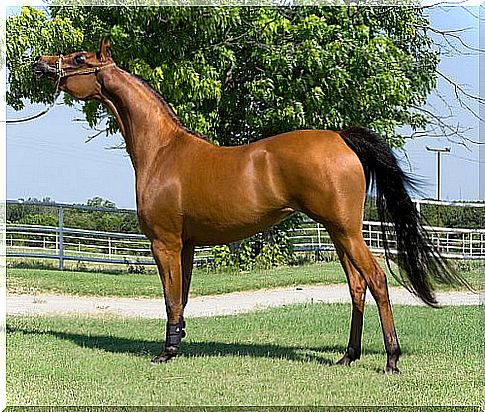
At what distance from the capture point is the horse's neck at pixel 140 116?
238 inches

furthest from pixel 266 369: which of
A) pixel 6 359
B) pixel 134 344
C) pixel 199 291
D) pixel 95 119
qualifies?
pixel 95 119

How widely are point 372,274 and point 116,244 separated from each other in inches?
466

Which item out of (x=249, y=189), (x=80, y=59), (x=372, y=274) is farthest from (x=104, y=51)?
(x=372, y=274)

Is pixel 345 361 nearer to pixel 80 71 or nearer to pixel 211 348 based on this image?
pixel 211 348

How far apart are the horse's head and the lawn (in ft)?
18.6

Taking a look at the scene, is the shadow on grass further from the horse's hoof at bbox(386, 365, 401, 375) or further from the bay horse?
the horse's hoof at bbox(386, 365, 401, 375)

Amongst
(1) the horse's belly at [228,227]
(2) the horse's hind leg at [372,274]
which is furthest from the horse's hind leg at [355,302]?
(1) the horse's belly at [228,227]

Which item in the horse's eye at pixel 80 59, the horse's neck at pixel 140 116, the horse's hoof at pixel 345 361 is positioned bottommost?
the horse's hoof at pixel 345 361

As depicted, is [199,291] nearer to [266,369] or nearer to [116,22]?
[116,22]

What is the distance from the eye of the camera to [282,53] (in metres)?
12.1

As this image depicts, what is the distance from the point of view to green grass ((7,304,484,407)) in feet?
15.9

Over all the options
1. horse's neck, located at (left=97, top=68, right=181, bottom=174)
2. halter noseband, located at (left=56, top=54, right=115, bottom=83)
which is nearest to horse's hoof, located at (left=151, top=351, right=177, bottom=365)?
horse's neck, located at (left=97, top=68, right=181, bottom=174)

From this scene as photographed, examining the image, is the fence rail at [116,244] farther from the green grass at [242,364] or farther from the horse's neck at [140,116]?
the horse's neck at [140,116]

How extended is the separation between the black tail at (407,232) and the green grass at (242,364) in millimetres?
→ 679
